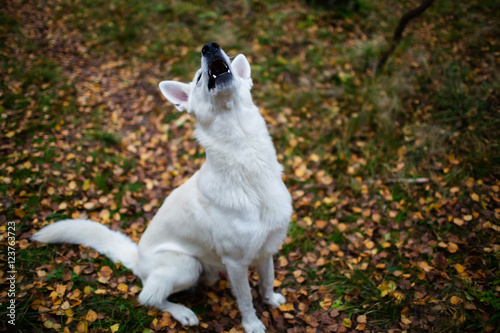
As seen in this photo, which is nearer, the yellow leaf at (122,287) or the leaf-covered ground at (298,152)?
the leaf-covered ground at (298,152)

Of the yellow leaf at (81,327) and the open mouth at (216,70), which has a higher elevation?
the open mouth at (216,70)

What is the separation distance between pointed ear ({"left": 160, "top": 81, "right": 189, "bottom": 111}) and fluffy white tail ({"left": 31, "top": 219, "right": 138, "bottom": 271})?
6.17ft

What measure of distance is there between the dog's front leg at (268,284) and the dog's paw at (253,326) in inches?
12.5

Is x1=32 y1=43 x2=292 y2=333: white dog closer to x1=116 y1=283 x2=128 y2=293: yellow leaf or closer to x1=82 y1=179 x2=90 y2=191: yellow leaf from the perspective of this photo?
x1=116 y1=283 x2=128 y2=293: yellow leaf

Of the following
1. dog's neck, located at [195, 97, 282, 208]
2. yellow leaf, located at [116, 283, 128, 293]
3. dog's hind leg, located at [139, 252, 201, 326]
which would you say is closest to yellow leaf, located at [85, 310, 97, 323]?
yellow leaf, located at [116, 283, 128, 293]

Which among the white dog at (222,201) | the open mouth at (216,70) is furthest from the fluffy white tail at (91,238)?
the open mouth at (216,70)

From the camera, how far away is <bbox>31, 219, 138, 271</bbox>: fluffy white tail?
3396mm

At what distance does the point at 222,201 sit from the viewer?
257cm

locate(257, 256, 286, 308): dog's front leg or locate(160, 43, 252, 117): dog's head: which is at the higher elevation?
locate(160, 43, 252, 117): dog's head

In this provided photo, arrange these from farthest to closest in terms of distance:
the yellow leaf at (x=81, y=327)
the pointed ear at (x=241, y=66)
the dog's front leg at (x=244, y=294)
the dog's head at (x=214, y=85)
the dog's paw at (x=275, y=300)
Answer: the dog's paw at (x=275, y=300)
the yellow leaf at (x=81, y=327)
the pointed ear at (x=241, y=66)
the dog's front leg at (x=244, y=294)
the dog's head at (x=214, y=85)

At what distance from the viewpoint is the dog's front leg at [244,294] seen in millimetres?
2736

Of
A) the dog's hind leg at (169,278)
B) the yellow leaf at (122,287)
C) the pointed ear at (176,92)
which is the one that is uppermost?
the pointed ear at (176,92)

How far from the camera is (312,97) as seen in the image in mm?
6004

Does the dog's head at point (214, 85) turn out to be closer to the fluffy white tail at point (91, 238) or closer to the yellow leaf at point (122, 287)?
the fluffy white tail at point (91, 238)
